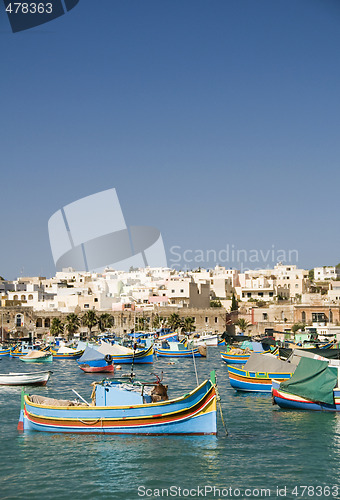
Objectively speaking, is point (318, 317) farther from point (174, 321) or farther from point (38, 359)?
point (38, 359)

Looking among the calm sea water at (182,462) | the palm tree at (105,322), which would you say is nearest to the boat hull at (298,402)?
the calm sea water at (182,462)

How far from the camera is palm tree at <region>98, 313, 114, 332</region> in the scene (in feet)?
244

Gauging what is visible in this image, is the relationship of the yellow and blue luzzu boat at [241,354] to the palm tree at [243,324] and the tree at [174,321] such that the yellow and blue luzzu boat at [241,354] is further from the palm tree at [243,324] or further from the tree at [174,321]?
the palm tree at [243,324]

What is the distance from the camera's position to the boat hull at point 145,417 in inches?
637

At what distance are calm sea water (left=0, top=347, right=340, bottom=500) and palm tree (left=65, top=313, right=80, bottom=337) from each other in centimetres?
5113

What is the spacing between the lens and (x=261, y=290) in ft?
287

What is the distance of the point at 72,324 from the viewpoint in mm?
70500

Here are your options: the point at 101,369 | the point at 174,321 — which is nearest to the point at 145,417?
the point at 101,369

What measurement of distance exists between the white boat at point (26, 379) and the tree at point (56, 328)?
43525mm

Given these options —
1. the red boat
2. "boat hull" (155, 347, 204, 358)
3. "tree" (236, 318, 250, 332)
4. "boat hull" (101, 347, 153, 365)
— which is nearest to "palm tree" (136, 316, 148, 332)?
"tree" (236, 318, 250, 332)

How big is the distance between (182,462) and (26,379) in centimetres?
1535

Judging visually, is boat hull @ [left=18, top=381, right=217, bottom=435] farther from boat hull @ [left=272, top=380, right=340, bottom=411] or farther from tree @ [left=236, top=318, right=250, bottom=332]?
tree @ [left=236, top=318, right=250, bottom=332]

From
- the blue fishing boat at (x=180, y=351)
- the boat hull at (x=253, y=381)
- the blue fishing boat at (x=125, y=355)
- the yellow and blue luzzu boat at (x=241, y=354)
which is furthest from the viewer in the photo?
the blue fishing boat at (x=180, y=351)

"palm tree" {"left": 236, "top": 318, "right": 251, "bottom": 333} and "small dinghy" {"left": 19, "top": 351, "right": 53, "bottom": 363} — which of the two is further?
"palm tree" {"left": 236, "top": 318, "right": 251, "bottom": 333}
